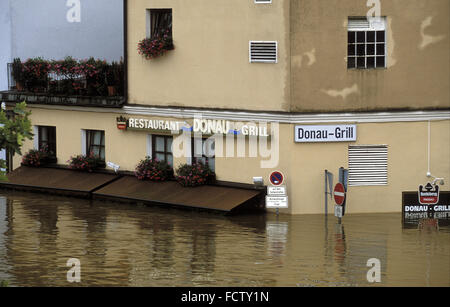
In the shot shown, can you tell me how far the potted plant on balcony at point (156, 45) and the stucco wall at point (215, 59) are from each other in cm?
23

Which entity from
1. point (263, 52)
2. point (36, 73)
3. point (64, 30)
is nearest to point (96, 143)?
point (36, 73)

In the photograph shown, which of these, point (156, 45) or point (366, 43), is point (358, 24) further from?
point (156, 45)

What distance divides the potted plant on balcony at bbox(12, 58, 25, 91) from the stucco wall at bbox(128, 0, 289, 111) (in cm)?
610

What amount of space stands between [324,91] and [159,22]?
6.54m

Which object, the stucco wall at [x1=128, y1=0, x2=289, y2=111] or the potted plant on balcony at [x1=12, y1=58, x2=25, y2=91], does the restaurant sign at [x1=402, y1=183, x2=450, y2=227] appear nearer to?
the stucco wall at [x1=128, y1=0, x2=289, y2=111]

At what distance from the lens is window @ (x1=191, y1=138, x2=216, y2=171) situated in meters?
32.6

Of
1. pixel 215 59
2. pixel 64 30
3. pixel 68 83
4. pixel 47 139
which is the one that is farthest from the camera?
pixel 64 30

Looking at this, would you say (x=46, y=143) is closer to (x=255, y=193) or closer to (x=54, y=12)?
(x=54, y=12)

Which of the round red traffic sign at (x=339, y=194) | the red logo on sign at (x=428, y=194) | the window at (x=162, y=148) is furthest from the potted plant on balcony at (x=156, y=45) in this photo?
the red logo on sign at (x=428, y=194)

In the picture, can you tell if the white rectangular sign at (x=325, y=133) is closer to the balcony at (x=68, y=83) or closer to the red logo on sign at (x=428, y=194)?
the red logo on sign at (x=428, y=194)

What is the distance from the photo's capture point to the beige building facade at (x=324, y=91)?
1200 inches

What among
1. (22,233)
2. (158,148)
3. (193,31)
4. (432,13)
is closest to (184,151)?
(158,148)

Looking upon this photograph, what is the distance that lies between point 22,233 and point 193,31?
28.1ft

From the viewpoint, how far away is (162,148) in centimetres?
3434
